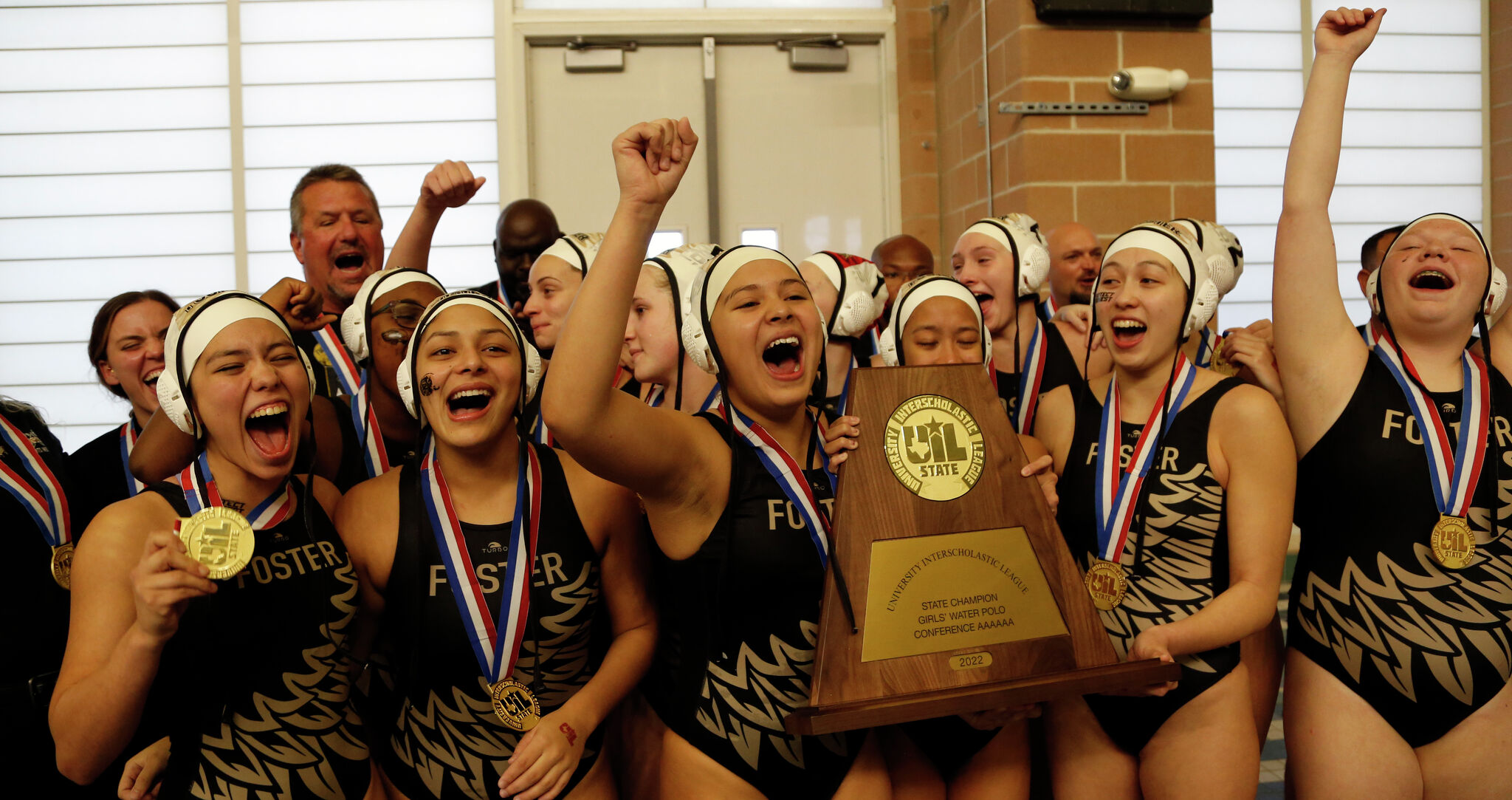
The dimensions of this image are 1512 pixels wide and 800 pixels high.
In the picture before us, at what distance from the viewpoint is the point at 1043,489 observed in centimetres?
234

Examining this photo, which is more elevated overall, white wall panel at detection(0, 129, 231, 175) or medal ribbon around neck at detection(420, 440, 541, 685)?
white wall panel at detection(0, 129, 231, 175)

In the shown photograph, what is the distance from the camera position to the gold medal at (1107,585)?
235 centimetres

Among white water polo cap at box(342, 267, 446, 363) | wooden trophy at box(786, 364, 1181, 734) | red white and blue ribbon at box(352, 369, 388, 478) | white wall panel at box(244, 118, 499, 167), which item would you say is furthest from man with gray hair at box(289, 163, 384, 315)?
white wall panel at box(244, 118, 499, 167)

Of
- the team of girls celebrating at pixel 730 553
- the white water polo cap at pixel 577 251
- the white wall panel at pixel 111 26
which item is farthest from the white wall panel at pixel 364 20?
the team of girls celebrating at pixel 730 553

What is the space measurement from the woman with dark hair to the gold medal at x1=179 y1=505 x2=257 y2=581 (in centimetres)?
134

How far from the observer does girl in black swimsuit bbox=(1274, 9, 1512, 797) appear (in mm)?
2334

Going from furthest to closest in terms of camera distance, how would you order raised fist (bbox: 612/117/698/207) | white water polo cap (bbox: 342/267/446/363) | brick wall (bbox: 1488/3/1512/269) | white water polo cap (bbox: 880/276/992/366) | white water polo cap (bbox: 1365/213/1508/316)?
1. brick wall (bbox: 1488/3/1512/269)
2. white water polo cap (bbox: 342/267/446/363)
3. white water polo cap (bbox: 880/276/992/366)
4. white water polo cap (bbox: 1365/213/1508/316)
5. raised fist (bbox: 612/117/698/207)

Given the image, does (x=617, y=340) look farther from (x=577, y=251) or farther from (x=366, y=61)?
(x=366, y=61)

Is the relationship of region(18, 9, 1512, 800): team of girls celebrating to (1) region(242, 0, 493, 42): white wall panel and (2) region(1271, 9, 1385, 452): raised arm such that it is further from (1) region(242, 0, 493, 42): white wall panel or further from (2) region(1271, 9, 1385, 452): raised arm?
(1) region(242, 0, 493, 42): white wall panel

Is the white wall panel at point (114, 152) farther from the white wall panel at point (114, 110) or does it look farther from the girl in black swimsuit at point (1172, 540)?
the girl in black swimsuit at point (1172, 540)

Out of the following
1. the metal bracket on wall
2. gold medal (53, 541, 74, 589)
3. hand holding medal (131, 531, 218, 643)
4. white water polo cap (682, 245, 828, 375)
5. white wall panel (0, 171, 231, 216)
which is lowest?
gold medal (53, 541, 74, 589)

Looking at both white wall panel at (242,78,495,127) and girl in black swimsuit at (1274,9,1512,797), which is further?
white wall panel at (242,78,495,127)

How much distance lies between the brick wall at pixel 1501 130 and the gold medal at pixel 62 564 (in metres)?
8.08

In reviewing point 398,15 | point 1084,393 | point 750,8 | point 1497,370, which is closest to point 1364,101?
point 750,8
